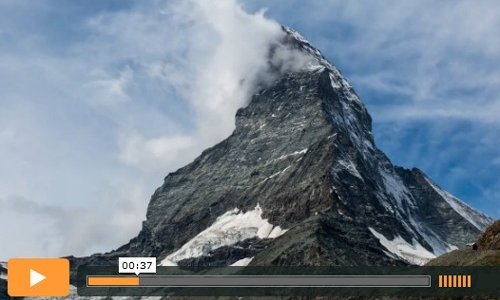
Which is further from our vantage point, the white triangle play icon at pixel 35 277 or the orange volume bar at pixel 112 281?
the orange volume bar at pixel 112 281

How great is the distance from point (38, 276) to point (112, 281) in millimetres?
7250

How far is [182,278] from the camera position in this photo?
6191 centimetres

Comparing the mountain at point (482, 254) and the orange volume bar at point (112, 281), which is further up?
the mountain at point (482, 254)

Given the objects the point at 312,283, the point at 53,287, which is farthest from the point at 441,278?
the point at 53,287

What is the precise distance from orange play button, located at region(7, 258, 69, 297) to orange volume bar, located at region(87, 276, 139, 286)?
18.9ft

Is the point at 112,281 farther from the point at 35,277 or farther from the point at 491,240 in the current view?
the point at 491,240

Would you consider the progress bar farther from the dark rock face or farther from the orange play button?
the dark rock face

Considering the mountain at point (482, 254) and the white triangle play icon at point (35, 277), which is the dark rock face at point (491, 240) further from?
the white triangle play icon at point (35, 277)

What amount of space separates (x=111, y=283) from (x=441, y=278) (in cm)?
2481

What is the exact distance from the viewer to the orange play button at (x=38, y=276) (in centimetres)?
5141

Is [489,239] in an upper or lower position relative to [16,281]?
upper

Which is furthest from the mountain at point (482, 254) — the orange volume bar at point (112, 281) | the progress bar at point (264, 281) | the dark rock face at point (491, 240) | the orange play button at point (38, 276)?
the orange play button at point (38, 276)

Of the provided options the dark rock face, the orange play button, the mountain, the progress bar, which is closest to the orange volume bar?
the progress bar

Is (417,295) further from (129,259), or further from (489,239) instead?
(129,259)
